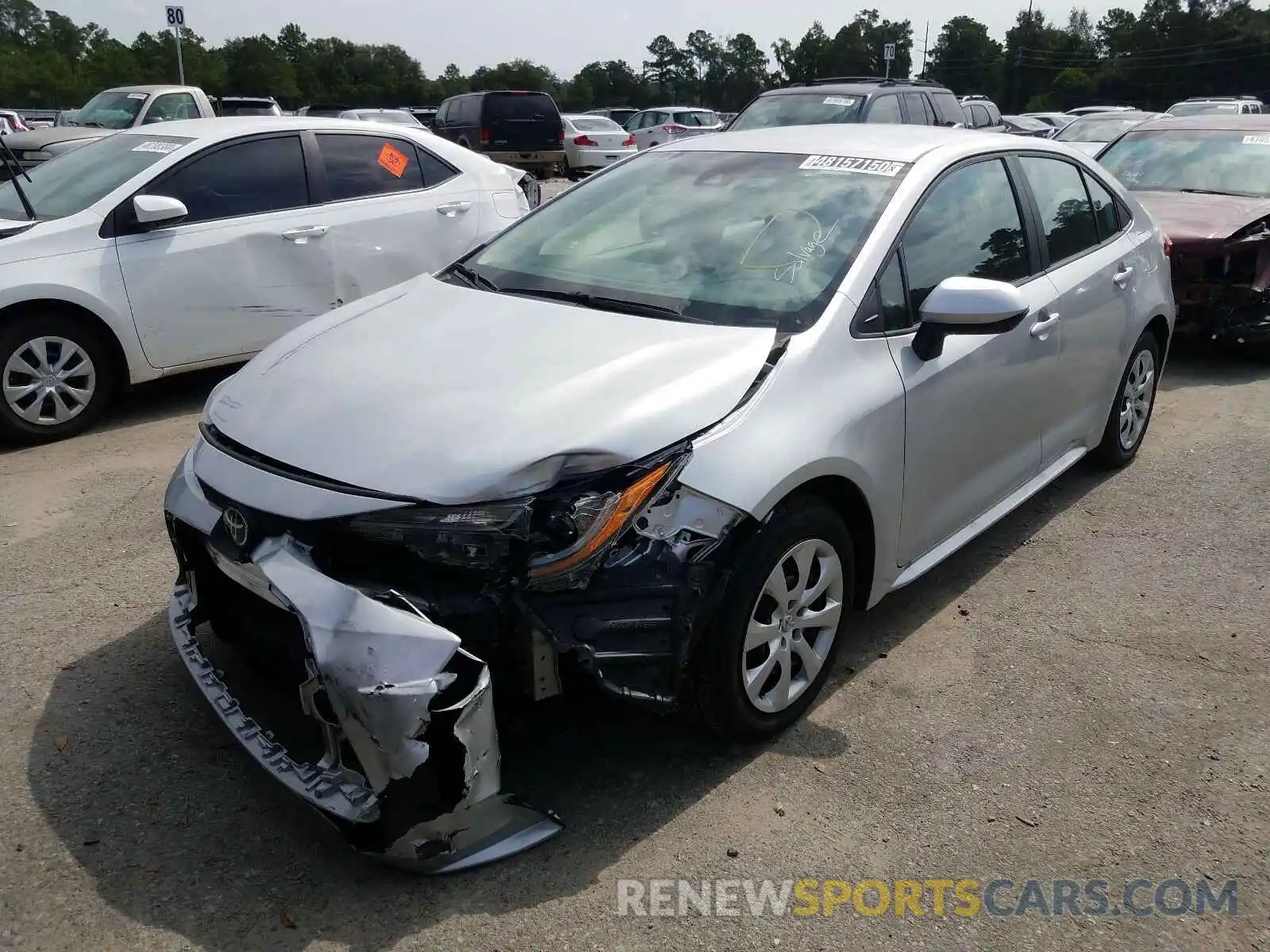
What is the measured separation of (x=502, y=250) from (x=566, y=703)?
1.92 metres

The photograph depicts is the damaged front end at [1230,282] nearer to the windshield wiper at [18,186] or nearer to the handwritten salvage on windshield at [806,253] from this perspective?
the handwritten salvage on windshield at [806,253]

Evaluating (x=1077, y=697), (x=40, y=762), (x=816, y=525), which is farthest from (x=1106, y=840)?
(x=40, y=762)

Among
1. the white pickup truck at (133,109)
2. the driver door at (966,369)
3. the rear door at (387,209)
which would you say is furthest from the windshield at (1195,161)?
the white pickup truck at (133,109)

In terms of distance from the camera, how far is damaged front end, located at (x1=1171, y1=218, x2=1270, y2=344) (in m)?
6.89

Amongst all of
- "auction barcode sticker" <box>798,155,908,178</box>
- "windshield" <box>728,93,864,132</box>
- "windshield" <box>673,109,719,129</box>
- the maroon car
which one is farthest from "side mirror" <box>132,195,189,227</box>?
"windshield" <box>673,109,719,129</box>

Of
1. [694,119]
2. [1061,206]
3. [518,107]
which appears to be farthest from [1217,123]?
[694,119]

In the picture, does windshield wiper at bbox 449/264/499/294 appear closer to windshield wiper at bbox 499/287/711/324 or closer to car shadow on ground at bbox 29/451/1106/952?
windshield wiper at bbox 499/287/711/324

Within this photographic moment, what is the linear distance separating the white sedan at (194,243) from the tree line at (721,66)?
5677 cm

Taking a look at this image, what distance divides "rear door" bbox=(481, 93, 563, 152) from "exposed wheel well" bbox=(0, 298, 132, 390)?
49.2ft

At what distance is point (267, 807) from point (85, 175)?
471 centimetres

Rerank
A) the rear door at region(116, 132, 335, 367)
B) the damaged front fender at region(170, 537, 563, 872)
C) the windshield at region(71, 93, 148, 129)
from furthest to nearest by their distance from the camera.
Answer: the windshield at region(71, 93, 148, 129) → the rear door at region(116, 132, 335, 367) → the damaged front fender at region(170, 537, 563, 872)

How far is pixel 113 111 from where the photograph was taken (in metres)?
14.3

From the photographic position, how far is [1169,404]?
656 centimetres

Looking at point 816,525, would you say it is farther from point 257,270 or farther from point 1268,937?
point 257,270
